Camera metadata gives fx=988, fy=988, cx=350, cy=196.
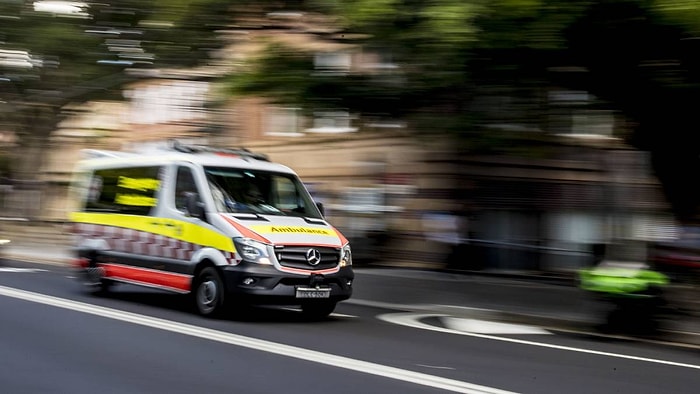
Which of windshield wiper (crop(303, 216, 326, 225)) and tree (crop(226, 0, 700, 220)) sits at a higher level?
tree (crop(226, 0, 700, 220))

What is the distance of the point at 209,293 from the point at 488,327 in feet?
12.2

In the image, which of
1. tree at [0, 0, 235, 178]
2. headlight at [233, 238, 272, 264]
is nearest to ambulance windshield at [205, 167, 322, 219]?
headlight at [233, 238, 272, 264]

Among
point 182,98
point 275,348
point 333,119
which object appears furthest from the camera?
point 182,98

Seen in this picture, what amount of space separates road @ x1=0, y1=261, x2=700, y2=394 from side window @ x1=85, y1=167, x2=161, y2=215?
1.39 metres

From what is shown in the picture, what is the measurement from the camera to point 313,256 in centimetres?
1188

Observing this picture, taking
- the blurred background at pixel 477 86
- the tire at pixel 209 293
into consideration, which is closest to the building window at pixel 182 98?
the blurred background at pixel 477 86

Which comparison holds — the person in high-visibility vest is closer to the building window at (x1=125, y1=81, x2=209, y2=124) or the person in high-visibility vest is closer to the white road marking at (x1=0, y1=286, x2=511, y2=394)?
the white road marking at (x1=0, y1=286, x2=511, y2=394)

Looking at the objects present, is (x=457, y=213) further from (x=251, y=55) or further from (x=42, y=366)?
(x=42, y=366)

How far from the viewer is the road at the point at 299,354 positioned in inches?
310

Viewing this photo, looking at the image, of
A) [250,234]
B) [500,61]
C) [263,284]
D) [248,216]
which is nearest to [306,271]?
[263,284]

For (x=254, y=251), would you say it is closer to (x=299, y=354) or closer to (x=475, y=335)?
(x=299, y=354)

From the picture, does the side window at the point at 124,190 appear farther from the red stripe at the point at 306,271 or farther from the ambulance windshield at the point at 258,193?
the red stripe at the point at 306,271

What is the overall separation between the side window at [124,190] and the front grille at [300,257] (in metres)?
2.40

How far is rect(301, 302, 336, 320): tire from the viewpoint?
12.6 m
